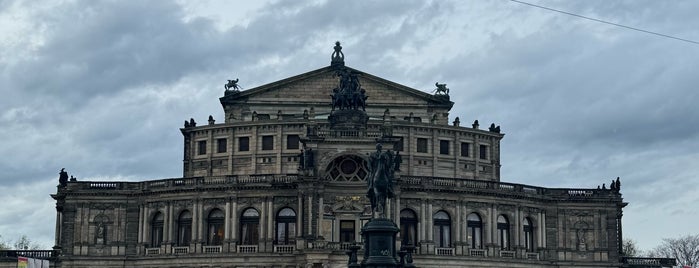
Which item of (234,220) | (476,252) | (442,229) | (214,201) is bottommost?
(476,252)

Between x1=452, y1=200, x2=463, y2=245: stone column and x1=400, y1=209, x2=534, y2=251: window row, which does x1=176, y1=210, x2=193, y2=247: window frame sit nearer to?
x1=400, y1=209, x2=534, y2=251: window row

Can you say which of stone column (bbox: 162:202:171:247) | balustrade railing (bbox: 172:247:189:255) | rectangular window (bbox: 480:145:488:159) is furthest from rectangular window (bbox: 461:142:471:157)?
stone column (bbox: 162:202:171:247)

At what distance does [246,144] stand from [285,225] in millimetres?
16394

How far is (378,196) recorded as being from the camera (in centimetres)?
6750

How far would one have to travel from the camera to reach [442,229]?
113 meters

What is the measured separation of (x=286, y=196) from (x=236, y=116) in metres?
21.0

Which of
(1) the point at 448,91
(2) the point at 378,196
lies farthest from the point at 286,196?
(2) the point at 378,196

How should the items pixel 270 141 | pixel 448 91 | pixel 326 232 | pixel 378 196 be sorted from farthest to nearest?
pixel 448 91, pixel 270 141, pixel 326 232, pixel 378 196

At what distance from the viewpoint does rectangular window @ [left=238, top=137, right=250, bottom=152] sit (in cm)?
12469

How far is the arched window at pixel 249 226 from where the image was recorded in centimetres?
11131

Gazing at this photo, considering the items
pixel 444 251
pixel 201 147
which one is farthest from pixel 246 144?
pixel 444 251

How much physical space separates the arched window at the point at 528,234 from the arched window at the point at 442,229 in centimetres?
862

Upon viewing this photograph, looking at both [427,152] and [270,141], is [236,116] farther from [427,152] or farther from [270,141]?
[427,152]

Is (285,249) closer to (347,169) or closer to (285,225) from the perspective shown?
(285,225)
